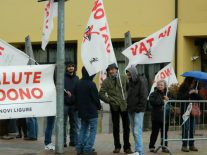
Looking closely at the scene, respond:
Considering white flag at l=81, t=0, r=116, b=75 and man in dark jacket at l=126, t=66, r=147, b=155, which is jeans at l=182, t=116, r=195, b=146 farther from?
white flag at l=81, t=0, r=116, b=75

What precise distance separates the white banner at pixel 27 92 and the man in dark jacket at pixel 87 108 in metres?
0.66

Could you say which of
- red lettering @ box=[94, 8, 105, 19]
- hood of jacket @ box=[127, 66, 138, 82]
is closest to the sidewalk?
A: hood of jacket @ box=[127, 66, 138, 82]

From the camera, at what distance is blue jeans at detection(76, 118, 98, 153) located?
10805 mm

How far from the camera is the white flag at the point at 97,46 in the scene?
10.8m

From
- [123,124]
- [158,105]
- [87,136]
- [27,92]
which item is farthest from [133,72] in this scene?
[27,92]

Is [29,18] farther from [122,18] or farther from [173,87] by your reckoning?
[173,87]

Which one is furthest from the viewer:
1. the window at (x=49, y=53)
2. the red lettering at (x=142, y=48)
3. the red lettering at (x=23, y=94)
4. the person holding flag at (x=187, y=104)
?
the window at (x=49, y=53)

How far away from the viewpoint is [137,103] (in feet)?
34.7

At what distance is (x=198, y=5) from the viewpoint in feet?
72.7

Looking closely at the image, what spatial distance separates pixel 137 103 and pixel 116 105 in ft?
1.90

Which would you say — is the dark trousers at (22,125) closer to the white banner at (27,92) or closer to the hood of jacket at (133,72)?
the white banner at (27,92)

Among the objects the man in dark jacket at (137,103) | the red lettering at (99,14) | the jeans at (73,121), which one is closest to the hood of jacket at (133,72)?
the man in dark jacket at (137,103)

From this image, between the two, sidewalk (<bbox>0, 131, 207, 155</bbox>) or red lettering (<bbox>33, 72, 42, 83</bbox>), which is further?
sidewalk (<bbox>0, 131, 207, 155</bbox>)

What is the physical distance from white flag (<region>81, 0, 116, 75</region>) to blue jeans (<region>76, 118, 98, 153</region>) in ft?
3.30
